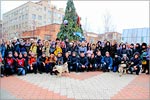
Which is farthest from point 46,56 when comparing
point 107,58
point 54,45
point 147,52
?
point 147,52

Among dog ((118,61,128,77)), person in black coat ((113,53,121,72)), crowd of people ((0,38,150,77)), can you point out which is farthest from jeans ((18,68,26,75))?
person in black coat ((113,53,121,72))

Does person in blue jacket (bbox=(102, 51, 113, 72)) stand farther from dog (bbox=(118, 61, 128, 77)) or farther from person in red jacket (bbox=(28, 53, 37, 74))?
person in red jacket (bbox=(28, 53, 37, 74))

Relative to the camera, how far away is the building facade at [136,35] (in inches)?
1219

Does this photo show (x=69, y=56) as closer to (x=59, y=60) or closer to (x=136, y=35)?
(x=59, y=60)

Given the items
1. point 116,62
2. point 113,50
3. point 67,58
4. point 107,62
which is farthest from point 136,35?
point 67,58

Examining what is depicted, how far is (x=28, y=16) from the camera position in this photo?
56812mm

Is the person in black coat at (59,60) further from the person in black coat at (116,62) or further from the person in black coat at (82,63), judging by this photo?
the person in black coat at (116,62)

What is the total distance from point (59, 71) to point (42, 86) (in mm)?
2023

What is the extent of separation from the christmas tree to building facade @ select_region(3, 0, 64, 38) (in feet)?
130

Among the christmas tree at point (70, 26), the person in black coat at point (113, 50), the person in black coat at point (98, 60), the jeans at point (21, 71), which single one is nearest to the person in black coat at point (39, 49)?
the jeans at point (21, 71)

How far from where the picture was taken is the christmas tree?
14.4 metres

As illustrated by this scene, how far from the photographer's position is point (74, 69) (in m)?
10.6

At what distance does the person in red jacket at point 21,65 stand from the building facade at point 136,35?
24663 millimetres

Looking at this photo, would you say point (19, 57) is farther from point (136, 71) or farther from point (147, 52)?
point (147, 52)
